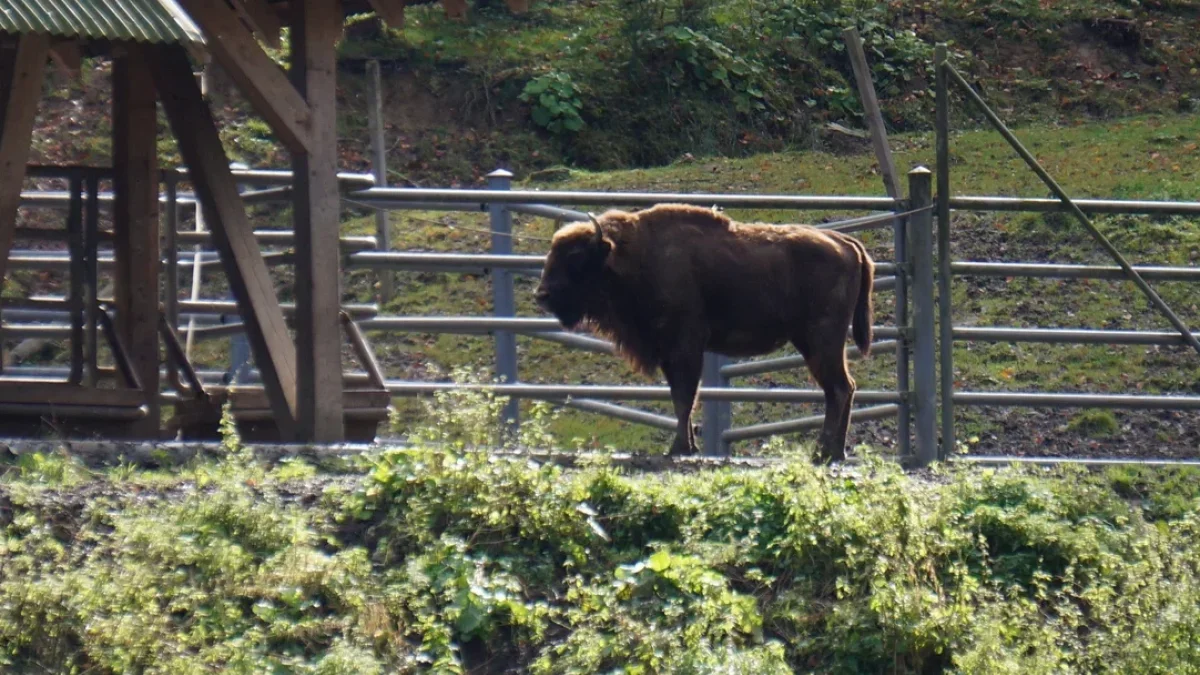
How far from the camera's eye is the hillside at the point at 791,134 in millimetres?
12516

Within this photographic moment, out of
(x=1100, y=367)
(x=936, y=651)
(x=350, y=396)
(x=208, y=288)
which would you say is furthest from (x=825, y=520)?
(x=208, y=288)

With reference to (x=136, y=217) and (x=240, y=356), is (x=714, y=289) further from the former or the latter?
(x=240, y=356)

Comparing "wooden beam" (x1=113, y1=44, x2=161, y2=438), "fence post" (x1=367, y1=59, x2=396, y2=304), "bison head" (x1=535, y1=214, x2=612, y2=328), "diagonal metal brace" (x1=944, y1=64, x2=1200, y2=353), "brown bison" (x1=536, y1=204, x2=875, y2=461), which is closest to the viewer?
"diagonal metal brace" (x1=944, y1=64, x2=1200, y2=353)

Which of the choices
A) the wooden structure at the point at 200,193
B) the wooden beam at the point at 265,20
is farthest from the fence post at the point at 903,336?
the wooden beam at the point at 265,20

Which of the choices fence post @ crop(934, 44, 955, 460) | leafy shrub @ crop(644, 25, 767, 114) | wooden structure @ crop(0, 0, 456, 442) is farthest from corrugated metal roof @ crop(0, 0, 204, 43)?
leafy shrub @ crop(644, 25, 767, 114)

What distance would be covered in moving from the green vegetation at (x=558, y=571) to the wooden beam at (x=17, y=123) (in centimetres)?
150

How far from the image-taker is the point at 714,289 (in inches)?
345

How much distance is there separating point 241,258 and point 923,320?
3801mm

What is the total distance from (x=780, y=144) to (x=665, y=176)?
11.8ft

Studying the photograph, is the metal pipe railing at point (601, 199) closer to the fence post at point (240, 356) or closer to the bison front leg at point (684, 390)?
the bison front leg at point (684, 390)

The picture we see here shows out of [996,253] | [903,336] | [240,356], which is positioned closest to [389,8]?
[240,356]

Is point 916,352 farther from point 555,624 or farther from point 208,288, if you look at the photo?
point 208,288

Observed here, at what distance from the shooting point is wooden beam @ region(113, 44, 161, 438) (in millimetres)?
9211

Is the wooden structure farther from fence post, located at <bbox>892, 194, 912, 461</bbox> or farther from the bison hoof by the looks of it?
fence post, located at <bbox>892, 194, 912, 461</bbox>
